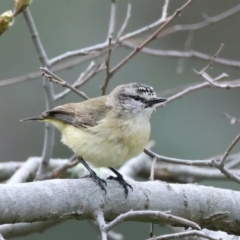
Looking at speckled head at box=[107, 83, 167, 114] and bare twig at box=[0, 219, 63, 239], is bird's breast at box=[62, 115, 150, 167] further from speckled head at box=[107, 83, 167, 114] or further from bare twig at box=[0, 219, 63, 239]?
bare twig at box=[0, 219, 63, 239]

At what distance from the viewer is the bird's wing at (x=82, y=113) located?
375cm

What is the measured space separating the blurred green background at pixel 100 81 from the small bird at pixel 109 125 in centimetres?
291

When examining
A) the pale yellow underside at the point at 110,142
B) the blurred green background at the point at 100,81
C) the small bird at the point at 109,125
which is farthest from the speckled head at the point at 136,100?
the blurred green background at the point at 100,81

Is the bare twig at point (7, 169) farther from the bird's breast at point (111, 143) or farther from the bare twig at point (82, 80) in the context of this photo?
the bird's breast at point (111, 143)

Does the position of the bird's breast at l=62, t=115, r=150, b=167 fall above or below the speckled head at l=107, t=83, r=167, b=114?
below

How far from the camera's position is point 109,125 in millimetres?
3635

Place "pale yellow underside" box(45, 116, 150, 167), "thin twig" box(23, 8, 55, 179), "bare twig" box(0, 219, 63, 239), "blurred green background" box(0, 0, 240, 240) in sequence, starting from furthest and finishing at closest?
"blurred green background" box(0, 0, 240, 240) → "bare twig" box(0, 219, 63, 239) → "thin twig" box(23, 8, 55, 179) → "pale yellow underside" box(45, 116, 150, 167)

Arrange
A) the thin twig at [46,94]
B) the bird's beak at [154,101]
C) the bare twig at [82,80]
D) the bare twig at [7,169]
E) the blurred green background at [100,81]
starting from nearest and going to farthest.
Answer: the bird's beak at [154,101]
the thin twig at [46,94]
the bare twig at [82,80]
the bare twig at [7,169]
the blurred green background at [100,81]

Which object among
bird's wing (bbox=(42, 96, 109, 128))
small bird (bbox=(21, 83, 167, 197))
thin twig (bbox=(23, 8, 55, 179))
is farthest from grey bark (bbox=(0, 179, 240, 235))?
thin twig (bbox=(23, 8, 55, 179))

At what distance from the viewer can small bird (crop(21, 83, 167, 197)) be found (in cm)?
351

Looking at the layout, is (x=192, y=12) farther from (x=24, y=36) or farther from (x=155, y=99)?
(x=155, y=99)

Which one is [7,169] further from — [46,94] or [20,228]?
[46,94]

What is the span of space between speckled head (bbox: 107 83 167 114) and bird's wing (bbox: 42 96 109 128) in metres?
0.08

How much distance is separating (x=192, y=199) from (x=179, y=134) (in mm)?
3913
